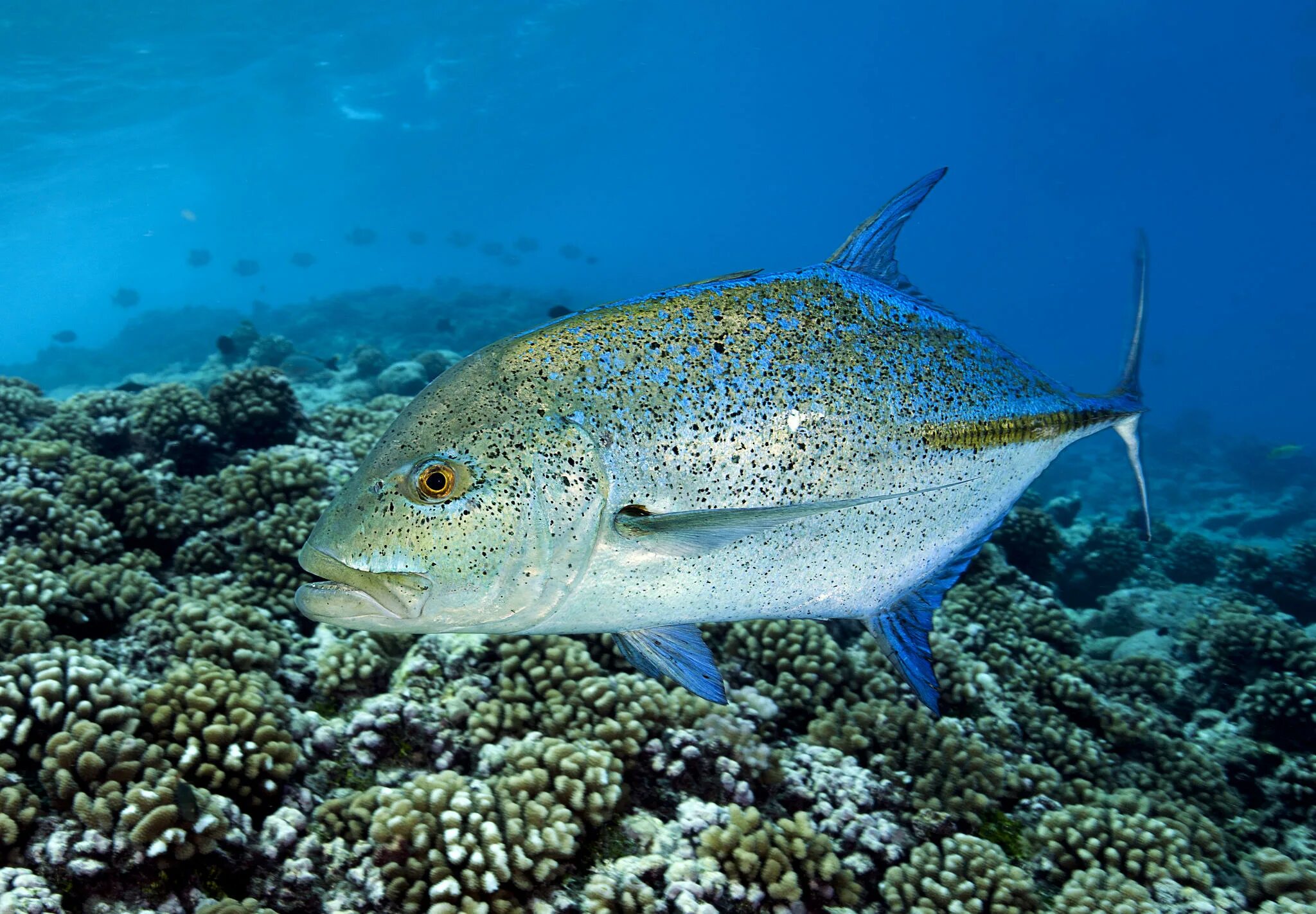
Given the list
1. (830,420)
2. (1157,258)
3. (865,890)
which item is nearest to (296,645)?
(865,890)

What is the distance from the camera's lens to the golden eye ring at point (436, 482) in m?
1.42

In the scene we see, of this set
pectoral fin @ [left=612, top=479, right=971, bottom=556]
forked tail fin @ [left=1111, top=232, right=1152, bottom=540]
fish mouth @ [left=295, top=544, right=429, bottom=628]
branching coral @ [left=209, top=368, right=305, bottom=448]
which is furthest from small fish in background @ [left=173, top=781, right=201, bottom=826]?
branching coral @ [left=209, top=368, right=305, bottom=448]

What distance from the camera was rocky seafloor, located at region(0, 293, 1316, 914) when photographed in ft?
7.77

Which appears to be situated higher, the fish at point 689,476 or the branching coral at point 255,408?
the branching coral at point 255,408

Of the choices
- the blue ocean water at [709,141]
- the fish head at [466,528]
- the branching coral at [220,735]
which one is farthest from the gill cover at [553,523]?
the blue ocean water at [709,141]

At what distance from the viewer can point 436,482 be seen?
142 centimetres

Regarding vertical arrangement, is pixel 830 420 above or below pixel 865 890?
above

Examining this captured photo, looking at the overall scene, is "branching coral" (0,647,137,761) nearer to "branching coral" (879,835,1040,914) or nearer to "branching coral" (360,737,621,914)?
"branching coral" (360,737,621,914)

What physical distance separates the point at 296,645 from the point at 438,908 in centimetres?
216

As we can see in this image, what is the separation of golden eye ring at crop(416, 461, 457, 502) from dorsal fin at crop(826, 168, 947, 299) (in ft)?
4.36

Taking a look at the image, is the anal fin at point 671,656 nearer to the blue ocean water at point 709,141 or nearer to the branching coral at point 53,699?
the branching coral at point 53,699

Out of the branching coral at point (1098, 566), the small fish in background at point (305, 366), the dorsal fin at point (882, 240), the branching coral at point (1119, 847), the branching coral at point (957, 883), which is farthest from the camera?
the small fish in background at point (305, 366)

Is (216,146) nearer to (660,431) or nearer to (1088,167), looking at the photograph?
(660,431)

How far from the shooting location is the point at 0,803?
2.18m
